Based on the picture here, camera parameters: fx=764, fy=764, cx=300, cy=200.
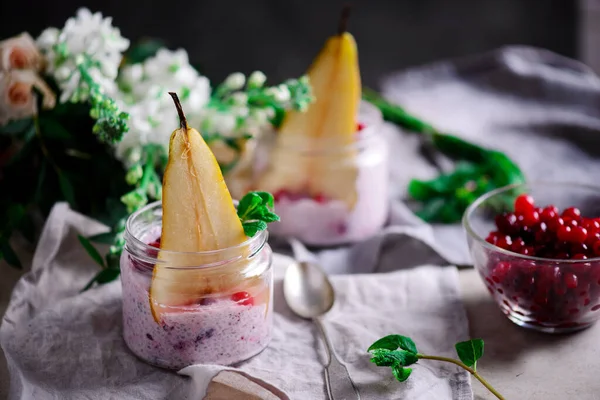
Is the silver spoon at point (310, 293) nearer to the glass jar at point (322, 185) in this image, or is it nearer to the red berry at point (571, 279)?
the glass jar at point (322, 185)

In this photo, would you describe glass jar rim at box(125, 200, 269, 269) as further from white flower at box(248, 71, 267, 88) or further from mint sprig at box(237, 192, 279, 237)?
white flower at box(248, 71, 267, 88)

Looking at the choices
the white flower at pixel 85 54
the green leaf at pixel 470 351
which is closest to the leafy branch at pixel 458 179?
the green leaf at pixel 470 351

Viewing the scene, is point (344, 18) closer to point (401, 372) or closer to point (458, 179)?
point (458, 179)

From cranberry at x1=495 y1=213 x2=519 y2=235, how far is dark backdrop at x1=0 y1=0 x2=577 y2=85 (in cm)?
A: 152

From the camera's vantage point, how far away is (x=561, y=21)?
2545 millimetres

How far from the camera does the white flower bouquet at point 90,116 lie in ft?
3.83

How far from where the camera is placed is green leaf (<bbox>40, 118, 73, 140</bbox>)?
1198 mm

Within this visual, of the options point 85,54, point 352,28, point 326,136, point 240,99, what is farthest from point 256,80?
point 352,28

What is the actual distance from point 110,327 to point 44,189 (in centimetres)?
33

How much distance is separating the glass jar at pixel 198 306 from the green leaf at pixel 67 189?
0.89 feet

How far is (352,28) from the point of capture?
8.57 ft

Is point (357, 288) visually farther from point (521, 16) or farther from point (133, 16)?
point (521, 16)

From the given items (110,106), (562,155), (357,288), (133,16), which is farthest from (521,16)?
(110,106)

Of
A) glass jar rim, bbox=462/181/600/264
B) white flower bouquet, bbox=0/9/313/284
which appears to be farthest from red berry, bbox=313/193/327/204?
glass jar rim, bbox=462/181/600/264
